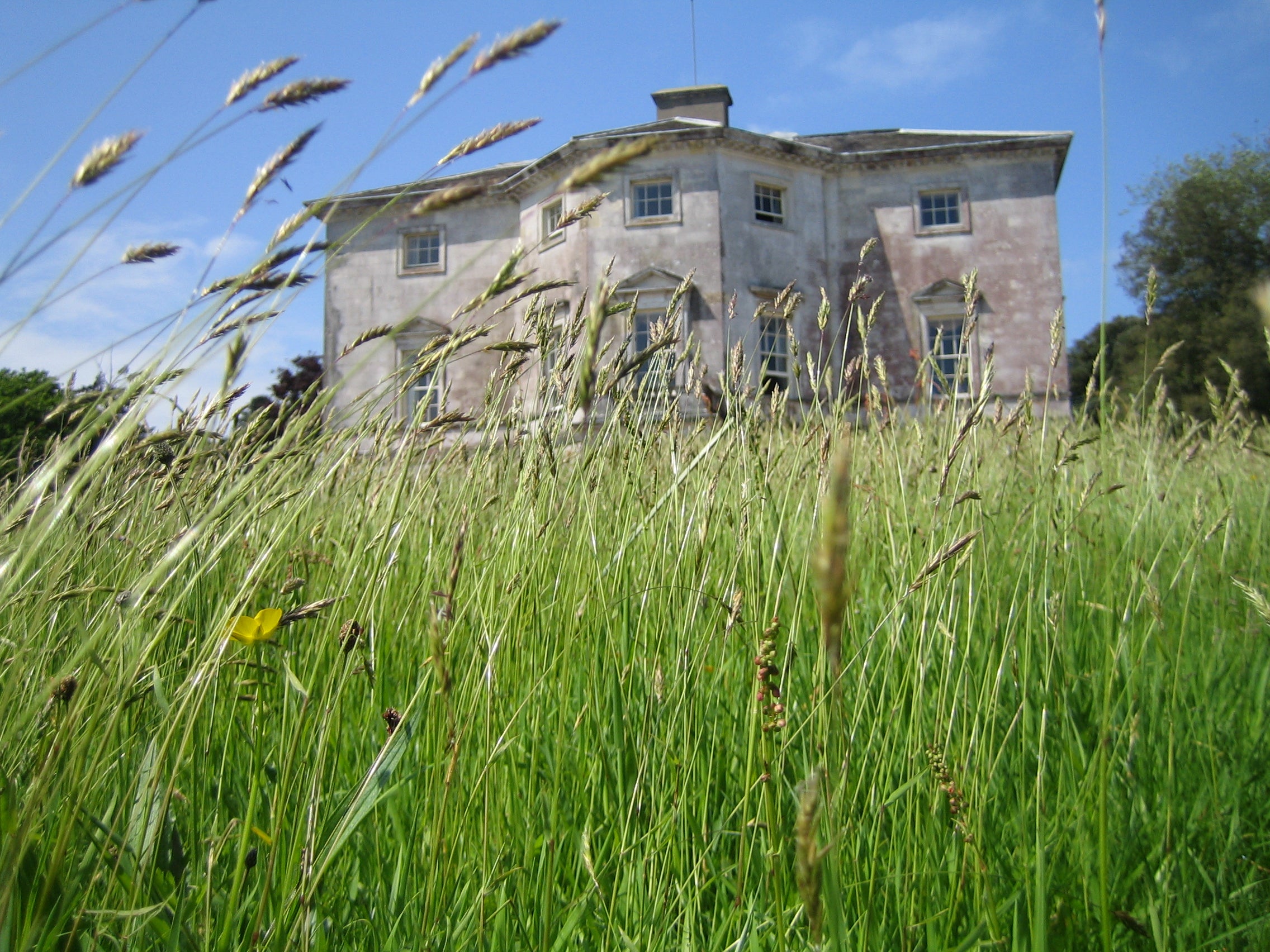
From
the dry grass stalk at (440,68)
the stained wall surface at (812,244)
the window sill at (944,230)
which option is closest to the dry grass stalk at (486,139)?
the dry grass stalk at (440,68)

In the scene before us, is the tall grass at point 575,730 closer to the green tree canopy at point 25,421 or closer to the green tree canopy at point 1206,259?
the green tree canopy at point 25,421

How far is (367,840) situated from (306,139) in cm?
113

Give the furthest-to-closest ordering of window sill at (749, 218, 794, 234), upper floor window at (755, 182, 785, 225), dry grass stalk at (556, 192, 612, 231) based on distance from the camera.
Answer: upper floor window at (755, 182, 785, 225) < window sill at (749, 218, 794, 234) < dry grass stalk at (556, 192, 612, 231)

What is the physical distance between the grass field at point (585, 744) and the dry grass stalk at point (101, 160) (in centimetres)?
42

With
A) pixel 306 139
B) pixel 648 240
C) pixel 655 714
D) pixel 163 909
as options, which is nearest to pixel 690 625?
pixel 655 714

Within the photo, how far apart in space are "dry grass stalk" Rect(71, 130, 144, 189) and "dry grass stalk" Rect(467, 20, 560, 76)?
1.69ft

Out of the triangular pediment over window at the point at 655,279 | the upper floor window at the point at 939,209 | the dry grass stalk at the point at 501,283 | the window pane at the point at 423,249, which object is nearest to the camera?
the dry grass stalk at the point at 501,283

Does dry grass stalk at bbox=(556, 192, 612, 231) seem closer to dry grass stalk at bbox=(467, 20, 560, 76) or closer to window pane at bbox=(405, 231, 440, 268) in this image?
dry grass stalk at bbox=(467, 20, 560, 76)

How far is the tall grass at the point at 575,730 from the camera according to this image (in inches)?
36.2

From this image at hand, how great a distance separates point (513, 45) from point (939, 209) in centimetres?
2056

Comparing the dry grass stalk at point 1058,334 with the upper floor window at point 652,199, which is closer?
the dry grass stalk at point 1058,334

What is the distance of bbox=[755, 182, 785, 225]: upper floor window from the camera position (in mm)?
18625

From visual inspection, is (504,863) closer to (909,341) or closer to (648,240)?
(648,240)

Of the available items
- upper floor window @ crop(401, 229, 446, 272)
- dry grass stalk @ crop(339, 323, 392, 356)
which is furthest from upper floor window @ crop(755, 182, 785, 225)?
dry grass stalk @ crop(339, 323, 392, 356)
